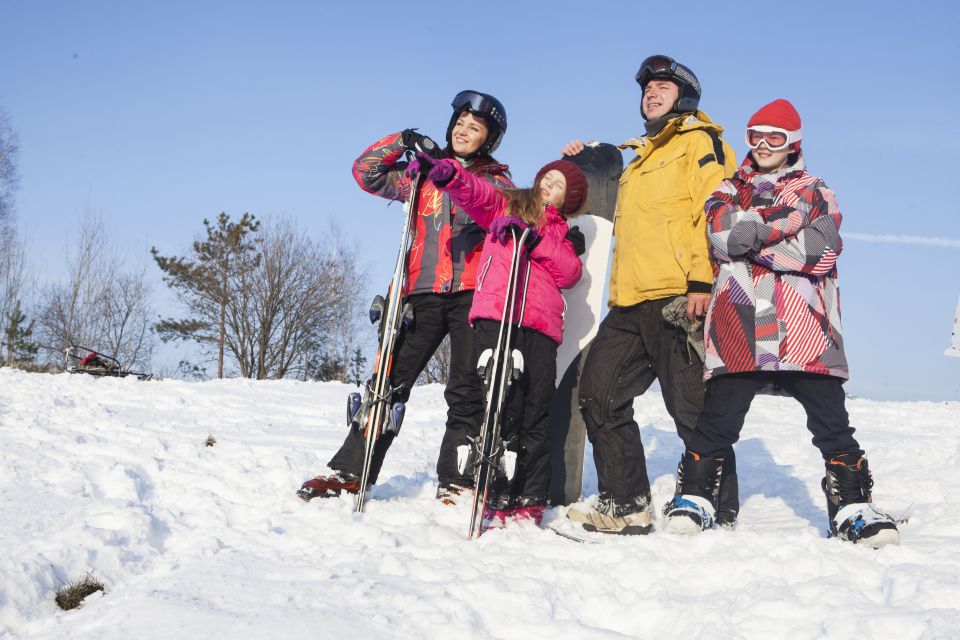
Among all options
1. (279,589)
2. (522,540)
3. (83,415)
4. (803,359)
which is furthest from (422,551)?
(83,415)

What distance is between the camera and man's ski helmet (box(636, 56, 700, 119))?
138 inches

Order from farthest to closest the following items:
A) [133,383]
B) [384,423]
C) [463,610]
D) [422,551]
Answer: [133,383], [384,423], [422,551], [463,610]

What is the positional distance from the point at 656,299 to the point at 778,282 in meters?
0.59

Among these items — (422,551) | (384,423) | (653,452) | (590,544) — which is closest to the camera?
(422,551)

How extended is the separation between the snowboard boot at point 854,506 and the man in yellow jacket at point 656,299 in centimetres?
64

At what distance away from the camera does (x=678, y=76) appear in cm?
350

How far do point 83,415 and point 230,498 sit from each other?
123 inches

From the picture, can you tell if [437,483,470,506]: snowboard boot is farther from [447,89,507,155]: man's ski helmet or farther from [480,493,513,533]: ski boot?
[447,89,507,155]: man's ski helmet

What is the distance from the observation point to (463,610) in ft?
6.67

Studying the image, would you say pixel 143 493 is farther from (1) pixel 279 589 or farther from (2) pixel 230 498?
(1) pixel 279 589

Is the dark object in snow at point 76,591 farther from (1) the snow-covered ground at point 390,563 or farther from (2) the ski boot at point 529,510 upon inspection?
(2) the ski boot at point 529,510

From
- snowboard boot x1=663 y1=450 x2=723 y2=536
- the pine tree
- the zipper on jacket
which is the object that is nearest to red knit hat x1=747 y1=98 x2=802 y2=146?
the zipper on jacket

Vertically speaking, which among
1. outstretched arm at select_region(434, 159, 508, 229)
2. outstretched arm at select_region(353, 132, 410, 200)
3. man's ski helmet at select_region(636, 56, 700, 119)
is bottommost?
outstretched arm at select_region(434, 159, 508, 229)

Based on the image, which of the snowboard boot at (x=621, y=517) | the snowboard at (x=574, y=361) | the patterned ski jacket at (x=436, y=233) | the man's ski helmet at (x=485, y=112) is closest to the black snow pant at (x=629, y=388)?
the snowboard boot at (x=621, y=517)
